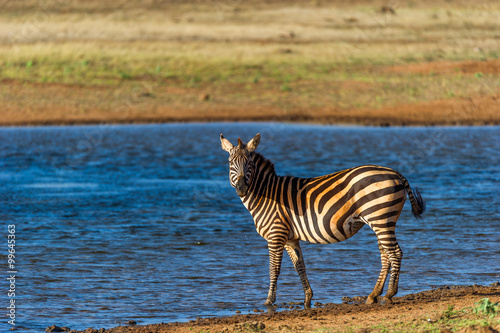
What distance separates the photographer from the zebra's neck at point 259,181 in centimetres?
883

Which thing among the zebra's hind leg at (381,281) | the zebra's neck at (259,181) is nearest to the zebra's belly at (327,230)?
the zebra's hind leg at (381,281)

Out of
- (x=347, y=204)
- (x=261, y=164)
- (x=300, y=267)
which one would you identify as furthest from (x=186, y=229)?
(x=347, y=204)

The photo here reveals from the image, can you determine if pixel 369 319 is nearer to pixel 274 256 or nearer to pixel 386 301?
pixel 386 301

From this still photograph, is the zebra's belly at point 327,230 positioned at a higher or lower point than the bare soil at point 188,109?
lower

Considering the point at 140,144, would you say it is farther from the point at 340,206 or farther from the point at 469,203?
the point at 340,206

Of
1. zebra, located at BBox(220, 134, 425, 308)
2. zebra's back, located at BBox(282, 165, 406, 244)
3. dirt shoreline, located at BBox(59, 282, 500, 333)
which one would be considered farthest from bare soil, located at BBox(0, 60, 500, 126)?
dirt shoreline, located at BBox(59, 282, 500, 333)

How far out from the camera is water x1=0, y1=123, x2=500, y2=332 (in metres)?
9.27

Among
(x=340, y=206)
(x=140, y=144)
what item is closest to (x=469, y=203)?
(x=340, y=206)

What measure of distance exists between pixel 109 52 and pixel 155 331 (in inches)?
1409

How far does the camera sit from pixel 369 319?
754cm

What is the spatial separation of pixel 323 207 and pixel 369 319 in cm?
143

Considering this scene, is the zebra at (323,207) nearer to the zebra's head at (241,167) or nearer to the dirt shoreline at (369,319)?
the zebra's head at (241,167)

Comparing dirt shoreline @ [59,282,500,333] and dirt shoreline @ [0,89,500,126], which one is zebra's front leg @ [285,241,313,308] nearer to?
dirt shoreline @ [59,282,500,333]

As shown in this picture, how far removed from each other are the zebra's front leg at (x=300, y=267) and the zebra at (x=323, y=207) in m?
0.01
